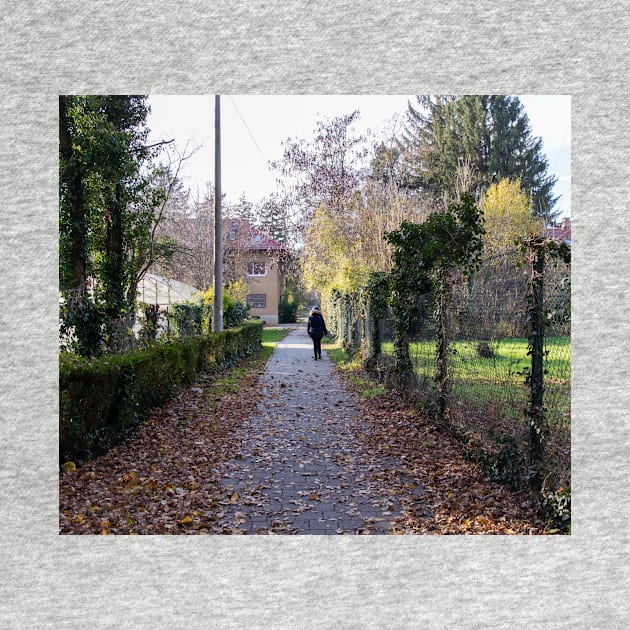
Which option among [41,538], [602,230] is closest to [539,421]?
[602,230]

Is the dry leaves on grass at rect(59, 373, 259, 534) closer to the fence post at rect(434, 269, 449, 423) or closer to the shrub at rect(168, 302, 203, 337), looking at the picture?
the fence post at rect(434, 269, 449, 423)

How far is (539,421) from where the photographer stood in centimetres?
393

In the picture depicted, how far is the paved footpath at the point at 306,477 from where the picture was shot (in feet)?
12.7

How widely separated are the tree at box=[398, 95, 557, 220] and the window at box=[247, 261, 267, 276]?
9.07m

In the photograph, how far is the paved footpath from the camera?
388 cm

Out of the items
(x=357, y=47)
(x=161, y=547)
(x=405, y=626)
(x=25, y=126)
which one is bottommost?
(x=405, y=626)

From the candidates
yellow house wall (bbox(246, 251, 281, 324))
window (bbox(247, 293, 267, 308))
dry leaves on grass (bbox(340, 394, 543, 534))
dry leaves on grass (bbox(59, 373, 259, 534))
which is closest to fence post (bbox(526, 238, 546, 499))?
dry leaves on grass (bbox(340, 394, 543, 534))

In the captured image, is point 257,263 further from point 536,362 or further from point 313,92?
point 536,362

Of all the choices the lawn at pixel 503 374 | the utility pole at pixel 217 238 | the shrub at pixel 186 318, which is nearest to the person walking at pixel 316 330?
the shrub at pixel 186 318

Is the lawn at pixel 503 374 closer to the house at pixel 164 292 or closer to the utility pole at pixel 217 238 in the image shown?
the utility pole at pixel 217 238

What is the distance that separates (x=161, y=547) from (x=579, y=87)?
355 centimetres

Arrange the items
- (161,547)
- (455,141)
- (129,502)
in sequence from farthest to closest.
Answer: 1. (455,141)
2. (129,502)
3. (161,547)

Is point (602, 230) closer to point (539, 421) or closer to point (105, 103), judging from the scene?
point (539, 421)

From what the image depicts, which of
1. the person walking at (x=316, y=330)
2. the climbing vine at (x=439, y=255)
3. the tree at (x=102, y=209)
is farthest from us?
the person walking at (x=316, y=330)
